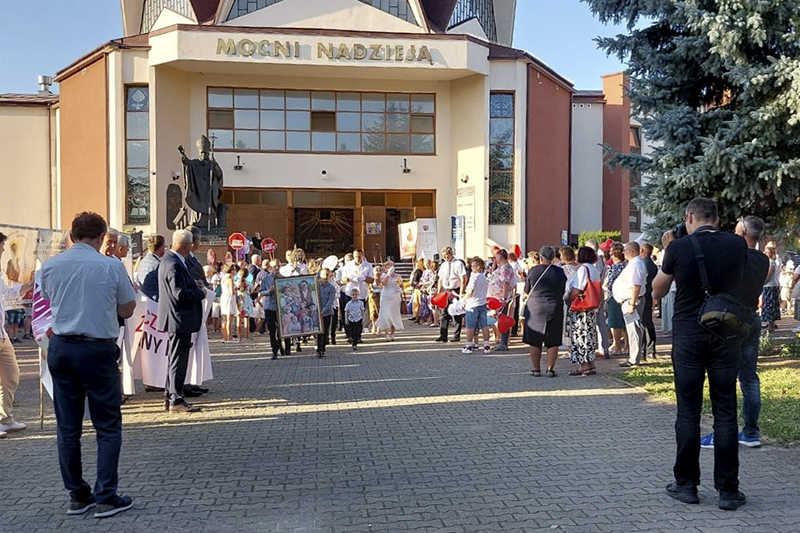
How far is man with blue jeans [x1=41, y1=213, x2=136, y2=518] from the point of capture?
4562 millimetres

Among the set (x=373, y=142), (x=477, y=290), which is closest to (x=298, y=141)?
(x=373, y=142)

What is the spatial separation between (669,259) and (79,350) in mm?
4157

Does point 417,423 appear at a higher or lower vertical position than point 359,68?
lower

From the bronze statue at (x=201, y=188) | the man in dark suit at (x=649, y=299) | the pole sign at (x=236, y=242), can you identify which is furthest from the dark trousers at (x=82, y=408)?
the pole sign at (x=236, y=242)

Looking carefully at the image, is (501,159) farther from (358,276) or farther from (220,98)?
(358,276)

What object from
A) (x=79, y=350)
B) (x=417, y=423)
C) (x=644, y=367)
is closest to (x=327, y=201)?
(x=644, y=367)

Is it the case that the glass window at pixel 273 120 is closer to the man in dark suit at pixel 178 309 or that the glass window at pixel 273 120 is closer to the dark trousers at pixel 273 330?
the dark trousers at pixel 273 330

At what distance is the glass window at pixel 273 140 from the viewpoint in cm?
2900

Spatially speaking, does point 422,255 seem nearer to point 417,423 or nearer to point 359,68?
point 359,68

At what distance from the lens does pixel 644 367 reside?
10.5 metres

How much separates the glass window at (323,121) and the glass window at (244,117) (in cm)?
247

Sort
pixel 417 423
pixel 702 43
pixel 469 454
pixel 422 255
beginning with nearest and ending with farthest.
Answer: pixel 469 454, pixel 417 423, pixel 702 43, pixel 422 255

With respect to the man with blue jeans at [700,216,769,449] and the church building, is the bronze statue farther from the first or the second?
the church building

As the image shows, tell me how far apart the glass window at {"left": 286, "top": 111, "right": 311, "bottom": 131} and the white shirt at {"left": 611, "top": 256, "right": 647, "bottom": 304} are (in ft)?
69.1
